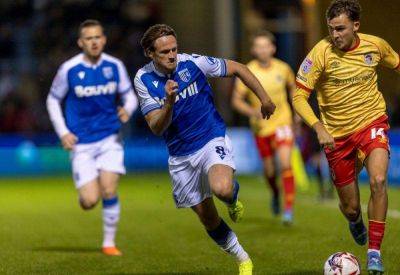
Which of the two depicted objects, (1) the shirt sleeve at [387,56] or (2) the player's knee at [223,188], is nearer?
(2) the player's knee at [223,188]

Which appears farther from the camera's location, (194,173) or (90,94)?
(90,94)

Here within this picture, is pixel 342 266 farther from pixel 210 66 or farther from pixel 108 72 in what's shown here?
pixel 108 72

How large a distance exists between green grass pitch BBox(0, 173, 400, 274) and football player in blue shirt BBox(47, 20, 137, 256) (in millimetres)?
656

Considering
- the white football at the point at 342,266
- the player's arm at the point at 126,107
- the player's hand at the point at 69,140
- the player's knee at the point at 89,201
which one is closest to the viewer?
the white football at the point at 342,266

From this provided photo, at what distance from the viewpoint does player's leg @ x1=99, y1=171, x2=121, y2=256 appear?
1127 centimetres

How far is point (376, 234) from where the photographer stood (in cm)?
848

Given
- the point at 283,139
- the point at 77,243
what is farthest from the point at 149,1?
the point at 77,243

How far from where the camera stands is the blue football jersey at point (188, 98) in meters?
8.67

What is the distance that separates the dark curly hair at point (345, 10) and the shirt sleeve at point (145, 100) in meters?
1.62

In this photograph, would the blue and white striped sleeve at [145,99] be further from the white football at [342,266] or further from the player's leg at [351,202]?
the player's leg at [351,202]

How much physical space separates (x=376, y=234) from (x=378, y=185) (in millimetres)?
414

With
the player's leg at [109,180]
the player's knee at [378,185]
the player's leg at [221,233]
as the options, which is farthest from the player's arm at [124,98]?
the player's knee at [378,185]

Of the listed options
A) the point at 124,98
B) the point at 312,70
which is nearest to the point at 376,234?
the point at 312,70

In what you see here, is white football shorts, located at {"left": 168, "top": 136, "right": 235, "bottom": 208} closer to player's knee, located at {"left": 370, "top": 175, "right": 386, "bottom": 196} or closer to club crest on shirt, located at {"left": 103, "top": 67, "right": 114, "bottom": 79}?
player's knee, located at {"left": 370, "top": 175, "right": 386, "bottom": 196}
